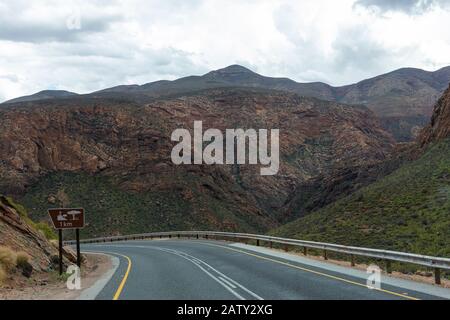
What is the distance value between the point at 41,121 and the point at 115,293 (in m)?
78.8

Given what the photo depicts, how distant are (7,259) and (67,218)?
10.4ft

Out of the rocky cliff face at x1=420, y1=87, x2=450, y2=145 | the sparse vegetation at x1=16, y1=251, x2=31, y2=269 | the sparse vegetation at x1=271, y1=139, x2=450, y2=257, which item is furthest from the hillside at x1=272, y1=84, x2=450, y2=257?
the sparse vegetation at x1=16, y1=251, x2=31, y2=269

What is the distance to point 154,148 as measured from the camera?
89188 mm

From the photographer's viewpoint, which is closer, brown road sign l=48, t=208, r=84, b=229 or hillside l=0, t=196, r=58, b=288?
hillside l=0, t=196, r=58, b=288

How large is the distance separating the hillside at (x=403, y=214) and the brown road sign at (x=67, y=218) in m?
16.8

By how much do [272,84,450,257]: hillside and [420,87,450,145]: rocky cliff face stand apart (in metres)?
0.14

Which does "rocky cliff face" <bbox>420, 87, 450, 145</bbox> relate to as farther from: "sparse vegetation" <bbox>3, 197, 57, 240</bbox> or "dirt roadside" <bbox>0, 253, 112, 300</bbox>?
"dirt roadside" <bbox>0, 253, 112, 300</bbox>

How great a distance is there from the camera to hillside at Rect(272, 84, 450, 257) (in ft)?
97.9

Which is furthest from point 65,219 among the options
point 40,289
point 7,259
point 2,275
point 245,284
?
point 245,284

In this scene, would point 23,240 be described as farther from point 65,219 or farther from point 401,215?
point 401,215

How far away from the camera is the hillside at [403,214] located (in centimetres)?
2984

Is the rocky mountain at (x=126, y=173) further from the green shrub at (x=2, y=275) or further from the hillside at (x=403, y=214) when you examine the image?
the green shrub at (x=2, y=275)
